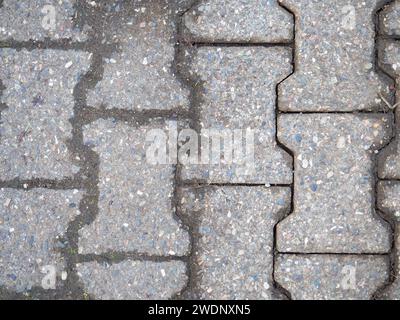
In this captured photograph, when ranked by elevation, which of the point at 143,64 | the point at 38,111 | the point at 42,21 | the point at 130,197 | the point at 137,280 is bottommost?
the point at 137,280

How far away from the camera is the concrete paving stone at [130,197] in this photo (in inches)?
62.2

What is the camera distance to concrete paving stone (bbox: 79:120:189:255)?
1581mm

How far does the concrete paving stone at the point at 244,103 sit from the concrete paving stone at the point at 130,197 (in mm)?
101

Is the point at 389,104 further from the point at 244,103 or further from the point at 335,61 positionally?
the point at 244,103

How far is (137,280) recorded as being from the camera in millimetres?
1582

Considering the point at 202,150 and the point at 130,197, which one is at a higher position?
the point at 202,150

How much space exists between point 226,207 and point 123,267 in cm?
34

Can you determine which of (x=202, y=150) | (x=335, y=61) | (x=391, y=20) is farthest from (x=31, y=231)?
(x=391, y=20)

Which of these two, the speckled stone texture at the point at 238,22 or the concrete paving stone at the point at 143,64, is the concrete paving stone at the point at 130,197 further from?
the speckled stone texture at the point at 238,22

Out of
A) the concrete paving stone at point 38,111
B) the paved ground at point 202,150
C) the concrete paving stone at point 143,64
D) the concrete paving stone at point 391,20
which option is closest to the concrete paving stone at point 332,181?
the paved ground at point 202,150

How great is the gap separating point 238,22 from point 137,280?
785 millimetres
